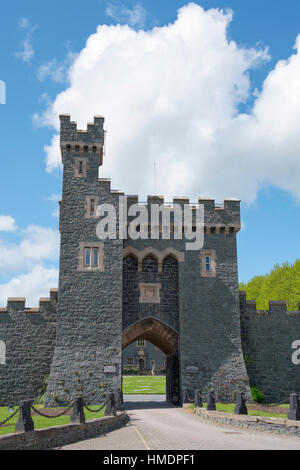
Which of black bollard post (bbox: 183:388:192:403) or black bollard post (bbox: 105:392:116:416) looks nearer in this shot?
black bollard post (bbox: 105:392:116:416)

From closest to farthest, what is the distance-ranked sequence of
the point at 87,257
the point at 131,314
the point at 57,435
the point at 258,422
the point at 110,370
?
1. the point at 57,435
2. the point at 258,422
3. the point at 110,370
4. the point at 87,257
5. the point at 131,314

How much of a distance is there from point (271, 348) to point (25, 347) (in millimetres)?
12897

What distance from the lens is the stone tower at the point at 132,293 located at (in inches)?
922

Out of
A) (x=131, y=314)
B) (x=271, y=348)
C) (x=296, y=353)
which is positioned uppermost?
(x=131, y=314)

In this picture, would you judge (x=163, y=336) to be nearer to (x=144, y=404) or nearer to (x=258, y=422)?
(x=144, y=404)

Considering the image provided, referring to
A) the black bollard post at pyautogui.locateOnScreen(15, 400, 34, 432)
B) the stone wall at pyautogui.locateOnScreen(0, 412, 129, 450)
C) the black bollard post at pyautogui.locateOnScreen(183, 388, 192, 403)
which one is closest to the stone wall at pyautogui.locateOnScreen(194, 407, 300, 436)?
the stone wall at pyautogui.locateOnScreen(0, 412, 129, 450)

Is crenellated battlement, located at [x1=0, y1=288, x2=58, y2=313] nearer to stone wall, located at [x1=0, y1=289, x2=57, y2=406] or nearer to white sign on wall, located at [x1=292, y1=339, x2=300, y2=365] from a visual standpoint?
stone wall, located at [x1=0, y1=289, x2=57, y2=406]

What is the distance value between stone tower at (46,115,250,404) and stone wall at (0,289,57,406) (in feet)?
4.80

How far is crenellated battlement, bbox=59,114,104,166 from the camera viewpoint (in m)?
25.7

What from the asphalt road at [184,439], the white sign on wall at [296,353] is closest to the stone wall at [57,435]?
the asphalt road at [184,439]

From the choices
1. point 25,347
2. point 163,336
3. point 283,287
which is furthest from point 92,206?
point 283,287

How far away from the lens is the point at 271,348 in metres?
26.1

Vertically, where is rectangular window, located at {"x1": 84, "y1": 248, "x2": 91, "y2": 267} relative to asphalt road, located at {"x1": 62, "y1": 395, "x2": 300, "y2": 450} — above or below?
above

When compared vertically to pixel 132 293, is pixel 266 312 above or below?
below
